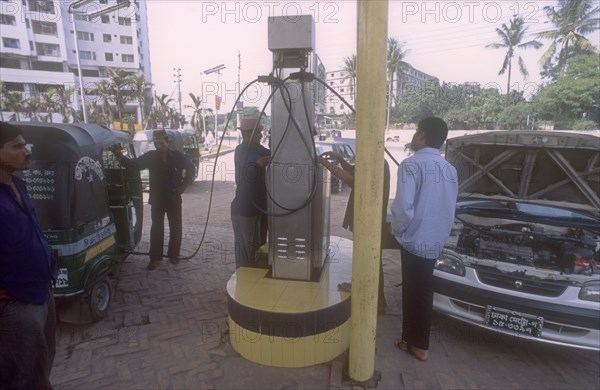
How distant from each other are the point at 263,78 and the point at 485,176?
2.95 m

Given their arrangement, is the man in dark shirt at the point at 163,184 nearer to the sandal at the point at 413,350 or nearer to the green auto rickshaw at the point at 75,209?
the green auto rickshaw at the point at 75,209

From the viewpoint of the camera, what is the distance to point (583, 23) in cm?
2939

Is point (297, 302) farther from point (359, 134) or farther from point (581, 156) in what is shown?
point (581, 156)

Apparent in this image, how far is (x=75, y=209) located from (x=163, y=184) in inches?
71.7

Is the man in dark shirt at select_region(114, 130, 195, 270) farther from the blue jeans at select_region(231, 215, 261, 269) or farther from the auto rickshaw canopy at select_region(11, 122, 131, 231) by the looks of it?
the auto rickshaw canopy at select_region(11, 122, 131, 231)

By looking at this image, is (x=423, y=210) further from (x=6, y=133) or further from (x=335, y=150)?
(x=335, y=150)

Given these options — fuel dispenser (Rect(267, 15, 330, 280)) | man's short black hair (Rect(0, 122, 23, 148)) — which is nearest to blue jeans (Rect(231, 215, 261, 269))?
fuel dispenser (Rect(267, 15, 330, 280))

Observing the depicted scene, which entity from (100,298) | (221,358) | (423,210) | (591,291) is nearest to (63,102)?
(100,298)

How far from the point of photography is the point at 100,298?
3.77 m

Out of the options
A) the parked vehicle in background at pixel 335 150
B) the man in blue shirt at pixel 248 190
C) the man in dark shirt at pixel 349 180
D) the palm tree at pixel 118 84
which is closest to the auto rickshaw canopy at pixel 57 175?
the man in blue shirt at pixel 248 190

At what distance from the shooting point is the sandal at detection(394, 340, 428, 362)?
10.2ft

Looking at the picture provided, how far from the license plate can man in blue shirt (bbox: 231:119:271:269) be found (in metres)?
2.39

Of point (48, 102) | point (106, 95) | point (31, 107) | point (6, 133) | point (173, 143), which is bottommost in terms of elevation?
point (173, 143)

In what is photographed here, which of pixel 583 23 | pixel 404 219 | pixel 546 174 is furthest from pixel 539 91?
pixel 404 219
